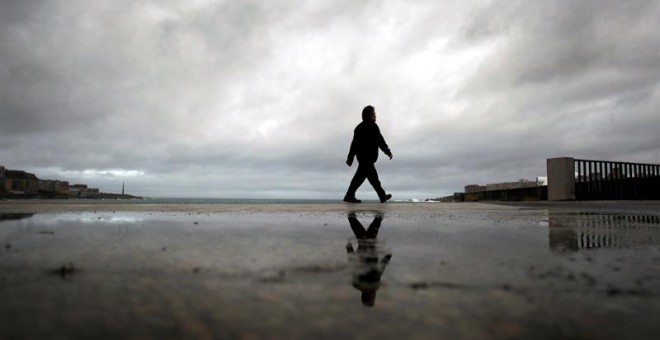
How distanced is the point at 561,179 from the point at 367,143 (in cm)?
1044

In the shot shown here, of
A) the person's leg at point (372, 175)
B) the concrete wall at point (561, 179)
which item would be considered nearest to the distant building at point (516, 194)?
the concrete wall at point (561, 179)

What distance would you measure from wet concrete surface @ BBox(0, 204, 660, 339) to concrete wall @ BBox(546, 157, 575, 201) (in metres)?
14.9

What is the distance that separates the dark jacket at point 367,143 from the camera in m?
8.92

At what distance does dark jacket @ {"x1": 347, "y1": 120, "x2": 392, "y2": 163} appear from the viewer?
892 cm

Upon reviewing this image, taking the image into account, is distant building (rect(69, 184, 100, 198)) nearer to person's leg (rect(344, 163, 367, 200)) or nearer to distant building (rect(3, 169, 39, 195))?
distant building (rect(3, 169, 39, 195))

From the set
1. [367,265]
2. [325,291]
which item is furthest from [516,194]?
[325,291]

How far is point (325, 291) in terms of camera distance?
1064 mm

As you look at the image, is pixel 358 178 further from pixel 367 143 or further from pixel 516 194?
pixel 516 194

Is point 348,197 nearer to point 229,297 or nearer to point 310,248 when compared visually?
point 310,248

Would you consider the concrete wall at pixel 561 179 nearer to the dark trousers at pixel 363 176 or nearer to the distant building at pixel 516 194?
the distant building at pixel 516 194

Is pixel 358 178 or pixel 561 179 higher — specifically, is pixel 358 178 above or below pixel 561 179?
below

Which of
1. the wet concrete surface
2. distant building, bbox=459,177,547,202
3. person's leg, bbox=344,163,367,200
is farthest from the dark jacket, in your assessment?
distant building, bbox=459,177,547,202

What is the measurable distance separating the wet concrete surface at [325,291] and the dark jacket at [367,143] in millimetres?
6944

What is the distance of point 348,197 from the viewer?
29.9ft
